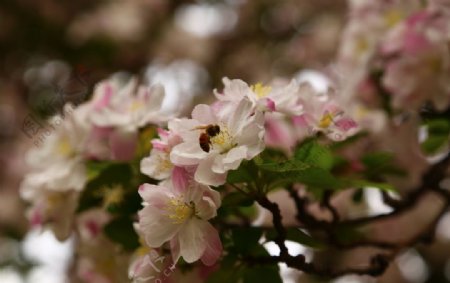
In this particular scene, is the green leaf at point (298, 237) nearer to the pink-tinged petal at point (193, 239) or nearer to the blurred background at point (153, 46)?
the pink-tinged petal at point (193, 239)

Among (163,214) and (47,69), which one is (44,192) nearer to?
(163,214)

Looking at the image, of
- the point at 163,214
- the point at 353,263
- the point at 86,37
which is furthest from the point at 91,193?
the point at 86,37

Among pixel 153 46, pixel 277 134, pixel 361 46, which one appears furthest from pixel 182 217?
pixel 153 46

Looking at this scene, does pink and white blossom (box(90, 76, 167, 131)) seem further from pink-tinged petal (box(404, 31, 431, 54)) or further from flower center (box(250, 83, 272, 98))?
pink-tinged petal (box(404, 31, 431, 54))

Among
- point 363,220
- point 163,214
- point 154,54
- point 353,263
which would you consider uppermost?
point 163,214

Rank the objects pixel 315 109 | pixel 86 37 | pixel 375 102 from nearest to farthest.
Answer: pixel 315 109, pixel 375 102, pixel 86 37

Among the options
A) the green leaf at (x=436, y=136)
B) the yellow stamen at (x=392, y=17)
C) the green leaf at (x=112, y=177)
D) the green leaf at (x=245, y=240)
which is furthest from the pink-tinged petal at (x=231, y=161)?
the yellow stamen at (x=392, y=17)
